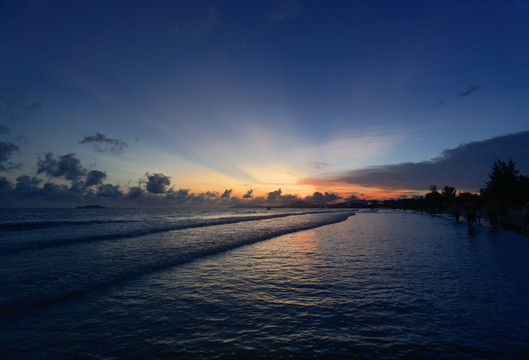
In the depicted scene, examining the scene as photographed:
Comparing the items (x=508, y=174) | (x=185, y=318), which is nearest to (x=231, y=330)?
(x=185, y=318)

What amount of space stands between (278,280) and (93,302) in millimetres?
5615

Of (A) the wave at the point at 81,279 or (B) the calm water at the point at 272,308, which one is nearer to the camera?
(B) the calm water at the point at 272,308

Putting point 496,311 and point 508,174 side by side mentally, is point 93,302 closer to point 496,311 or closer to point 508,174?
point 496,311

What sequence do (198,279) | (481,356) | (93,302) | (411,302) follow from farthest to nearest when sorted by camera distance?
(198,279) → (93,302) → (411,302) → (481,356)

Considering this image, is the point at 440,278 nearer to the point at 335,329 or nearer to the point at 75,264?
the point at 335,329

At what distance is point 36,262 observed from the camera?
512 inches

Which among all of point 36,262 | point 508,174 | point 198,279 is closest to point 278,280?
point 198,279

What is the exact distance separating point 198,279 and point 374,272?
6.49 m

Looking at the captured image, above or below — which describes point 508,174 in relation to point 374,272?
above

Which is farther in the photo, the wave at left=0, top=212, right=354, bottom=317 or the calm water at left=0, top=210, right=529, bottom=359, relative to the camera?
the wave at left=0, top=212, right=354, bottom=317

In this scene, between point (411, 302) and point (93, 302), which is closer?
point (411, 302)

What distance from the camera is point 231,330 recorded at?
5.42m

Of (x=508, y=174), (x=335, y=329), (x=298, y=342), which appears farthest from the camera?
(x=508, y=174)

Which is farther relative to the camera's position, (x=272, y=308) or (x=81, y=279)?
(x=81, y=279)
